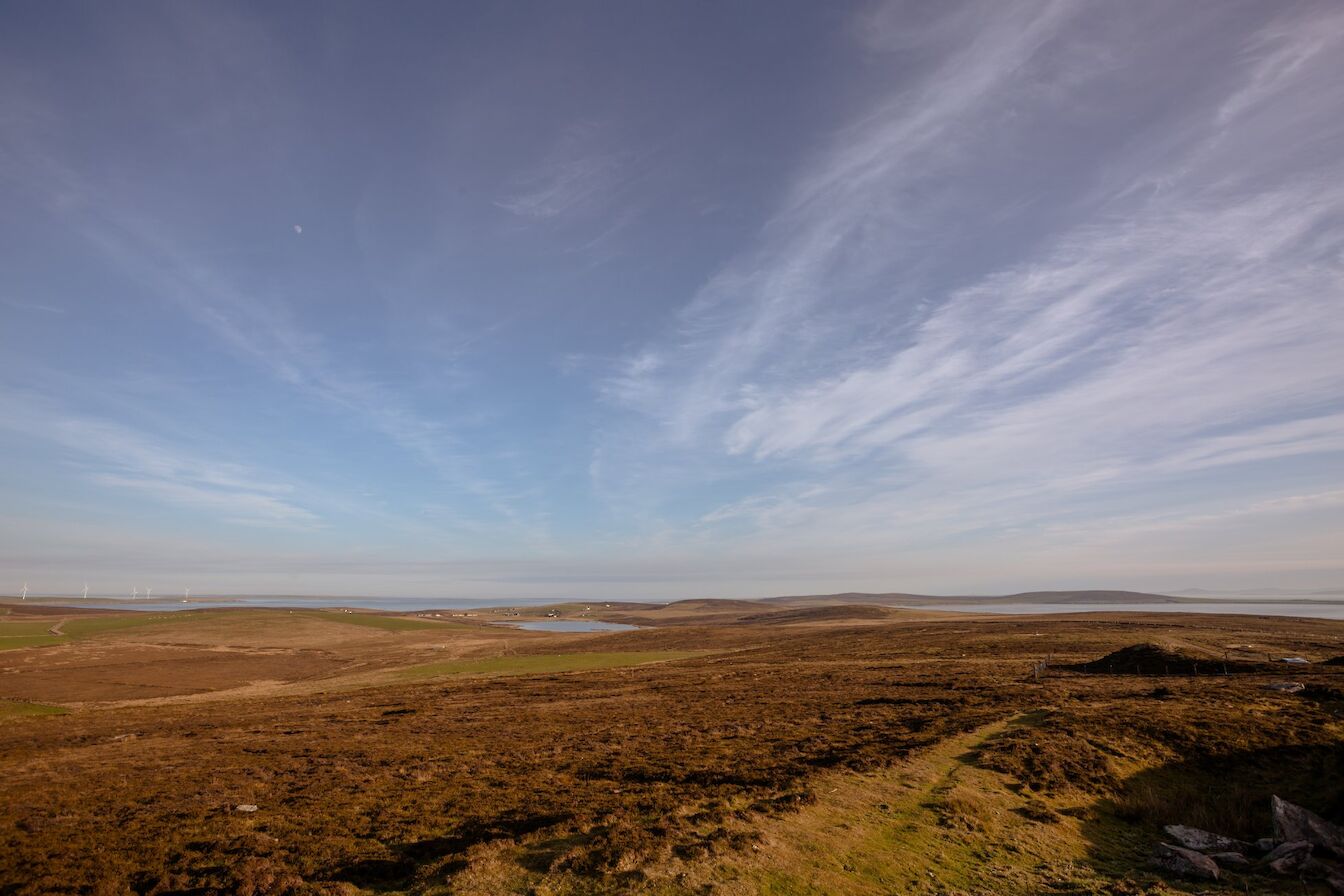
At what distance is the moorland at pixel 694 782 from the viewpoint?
14.0m

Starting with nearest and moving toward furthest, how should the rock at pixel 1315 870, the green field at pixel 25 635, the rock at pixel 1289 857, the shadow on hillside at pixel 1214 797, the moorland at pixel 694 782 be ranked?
the rock at pixel 1315 870
the rock at pixel 1289 857
the moorland at pixel 694 782
the shadow on hillside at pixel 1214 797
the green field at pixel 25 635

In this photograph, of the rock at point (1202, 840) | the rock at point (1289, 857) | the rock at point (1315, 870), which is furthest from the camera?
the rock at point (1202, 840)

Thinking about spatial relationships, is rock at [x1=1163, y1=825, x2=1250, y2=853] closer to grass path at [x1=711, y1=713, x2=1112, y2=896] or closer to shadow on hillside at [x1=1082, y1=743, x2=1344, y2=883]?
shadow on hillside at [x1=1082, y1=743, x2=1344, y2=883]

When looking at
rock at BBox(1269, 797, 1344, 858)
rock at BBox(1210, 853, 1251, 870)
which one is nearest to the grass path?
rock at BBox(1210, 853, 1251, 870)

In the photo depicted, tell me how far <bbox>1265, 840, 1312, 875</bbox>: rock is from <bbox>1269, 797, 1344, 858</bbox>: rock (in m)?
0.46

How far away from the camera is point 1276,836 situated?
15.3 meters

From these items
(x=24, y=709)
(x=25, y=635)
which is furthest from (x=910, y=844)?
(x=25, y=635)

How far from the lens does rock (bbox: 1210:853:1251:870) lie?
47.5ft

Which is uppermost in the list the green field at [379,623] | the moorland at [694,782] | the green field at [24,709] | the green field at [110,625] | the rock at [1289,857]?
the rock at [1289,857]

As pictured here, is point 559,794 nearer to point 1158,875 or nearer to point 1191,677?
point 1158,875

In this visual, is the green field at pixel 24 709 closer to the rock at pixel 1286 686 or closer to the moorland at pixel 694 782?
the moorland at pixel 694 782

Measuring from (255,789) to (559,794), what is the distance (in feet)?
41.8

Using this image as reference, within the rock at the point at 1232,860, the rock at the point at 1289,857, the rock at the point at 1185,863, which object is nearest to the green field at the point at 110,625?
the rock at the point at 1185,863

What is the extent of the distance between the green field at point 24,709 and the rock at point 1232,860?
241 ft
